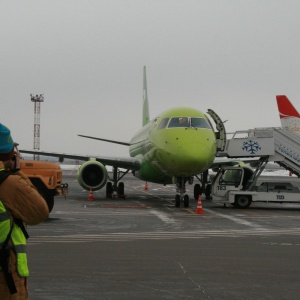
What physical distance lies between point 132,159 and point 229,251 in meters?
17.8

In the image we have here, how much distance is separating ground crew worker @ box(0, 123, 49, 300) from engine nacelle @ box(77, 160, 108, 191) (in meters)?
23.0

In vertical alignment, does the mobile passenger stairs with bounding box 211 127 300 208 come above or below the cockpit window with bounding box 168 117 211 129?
below

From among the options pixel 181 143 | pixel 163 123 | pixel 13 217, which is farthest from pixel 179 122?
pixel 13 217

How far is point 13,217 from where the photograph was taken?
156 inches

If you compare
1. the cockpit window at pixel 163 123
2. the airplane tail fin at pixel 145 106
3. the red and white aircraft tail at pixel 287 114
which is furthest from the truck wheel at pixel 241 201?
the red and white aircraft tail at pixel 287 114

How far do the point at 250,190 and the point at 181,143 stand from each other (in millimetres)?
4263

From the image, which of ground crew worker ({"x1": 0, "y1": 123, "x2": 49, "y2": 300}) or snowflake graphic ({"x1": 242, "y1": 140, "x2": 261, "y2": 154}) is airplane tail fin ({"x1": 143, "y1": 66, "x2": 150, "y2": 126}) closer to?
snowflake graphic ({"x1": 242, "y1": 140, "x2": 261, "y2": 154})

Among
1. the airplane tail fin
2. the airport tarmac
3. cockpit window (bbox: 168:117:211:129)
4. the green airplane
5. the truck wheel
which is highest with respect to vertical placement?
the airplane tail fin

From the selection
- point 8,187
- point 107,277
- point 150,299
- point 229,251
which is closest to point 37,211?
point 8,187

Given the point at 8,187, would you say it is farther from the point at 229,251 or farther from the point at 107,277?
the point at 229,251

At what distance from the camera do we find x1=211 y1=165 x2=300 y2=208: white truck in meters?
22.8

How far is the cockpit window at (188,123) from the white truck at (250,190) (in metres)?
2.46

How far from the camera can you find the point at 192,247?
37.6 feet

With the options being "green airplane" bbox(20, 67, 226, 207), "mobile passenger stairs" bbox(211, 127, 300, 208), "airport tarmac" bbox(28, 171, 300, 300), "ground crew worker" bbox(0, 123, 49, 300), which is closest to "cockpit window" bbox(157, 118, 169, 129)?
"green airplane" bbox(20, 67, 226, 207)
